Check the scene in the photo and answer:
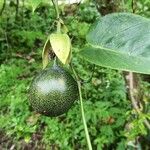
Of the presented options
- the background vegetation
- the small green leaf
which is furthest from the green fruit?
the background vegetation

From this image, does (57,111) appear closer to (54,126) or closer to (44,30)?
(54,126)

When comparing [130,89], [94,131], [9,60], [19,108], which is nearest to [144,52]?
[130,89]

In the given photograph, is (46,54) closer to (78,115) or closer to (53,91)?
(53,91)

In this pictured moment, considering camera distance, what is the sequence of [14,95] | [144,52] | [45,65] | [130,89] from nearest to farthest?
[144,52] → [45,65] → [130,89] → [14,95]

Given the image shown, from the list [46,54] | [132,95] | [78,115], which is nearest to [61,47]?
[46,54]

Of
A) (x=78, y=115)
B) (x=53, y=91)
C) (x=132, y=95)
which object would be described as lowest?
(x=78, y=115)

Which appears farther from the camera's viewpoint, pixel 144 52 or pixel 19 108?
pixel 19 108
